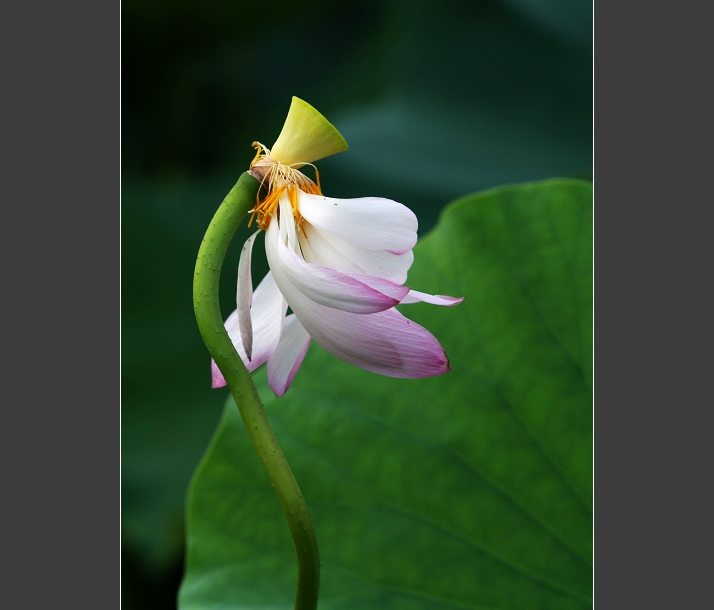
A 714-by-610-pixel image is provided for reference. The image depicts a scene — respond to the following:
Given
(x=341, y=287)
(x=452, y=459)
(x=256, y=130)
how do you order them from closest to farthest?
(x=341, y=287)
(x=452, y=459)
(x=256, y=130)

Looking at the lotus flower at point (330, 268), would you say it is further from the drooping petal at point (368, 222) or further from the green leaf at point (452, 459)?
the green leaf at point (452, 459)

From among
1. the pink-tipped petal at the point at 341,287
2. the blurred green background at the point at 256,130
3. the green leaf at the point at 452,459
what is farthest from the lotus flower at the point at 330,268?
the blurred green background at the point at 256,130

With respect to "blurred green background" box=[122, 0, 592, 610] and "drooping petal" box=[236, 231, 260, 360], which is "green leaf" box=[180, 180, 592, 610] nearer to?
"blurred green background" box=[122, 0, 592, 610]

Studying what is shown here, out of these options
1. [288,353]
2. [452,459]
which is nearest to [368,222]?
[288,353]

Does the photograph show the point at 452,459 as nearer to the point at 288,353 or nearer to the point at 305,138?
the point at 288,353

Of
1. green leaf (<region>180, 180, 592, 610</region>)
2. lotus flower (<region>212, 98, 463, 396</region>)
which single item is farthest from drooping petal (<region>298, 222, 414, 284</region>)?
green leaf (<region>180, 180, 592, 610</region>)

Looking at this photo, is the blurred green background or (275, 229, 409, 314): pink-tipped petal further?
the blurred green background

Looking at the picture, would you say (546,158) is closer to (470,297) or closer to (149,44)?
(470,297)
